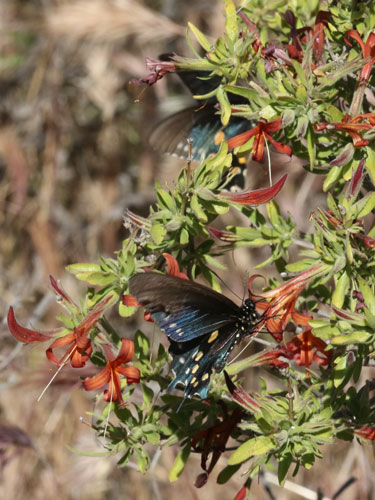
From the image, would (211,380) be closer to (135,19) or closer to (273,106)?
(273,106)

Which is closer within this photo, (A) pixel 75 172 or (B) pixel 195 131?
(B) pixel 195 131

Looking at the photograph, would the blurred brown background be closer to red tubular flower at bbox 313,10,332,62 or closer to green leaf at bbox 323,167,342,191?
red tubular flower at bbox 313,10,332,62

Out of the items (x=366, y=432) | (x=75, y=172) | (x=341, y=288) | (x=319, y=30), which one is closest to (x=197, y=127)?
(x=319, y=30)

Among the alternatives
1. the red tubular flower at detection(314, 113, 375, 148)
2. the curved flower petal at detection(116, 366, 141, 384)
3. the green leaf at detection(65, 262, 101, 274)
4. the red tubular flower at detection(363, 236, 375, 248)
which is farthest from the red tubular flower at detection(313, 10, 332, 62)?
the curved flower petal at detection(116, 366, 141, 384)

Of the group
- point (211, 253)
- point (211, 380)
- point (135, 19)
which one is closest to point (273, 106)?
point (211, 253)

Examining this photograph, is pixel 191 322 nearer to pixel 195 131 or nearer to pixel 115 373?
pixel 115 373
